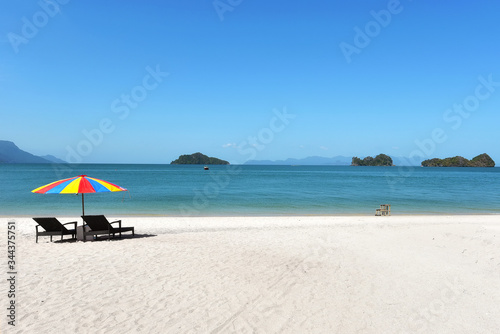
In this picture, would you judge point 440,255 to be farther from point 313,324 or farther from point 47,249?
point 47,249

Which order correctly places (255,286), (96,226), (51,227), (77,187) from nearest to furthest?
(255,286)
(77,187)
(51,227)
(96,226)

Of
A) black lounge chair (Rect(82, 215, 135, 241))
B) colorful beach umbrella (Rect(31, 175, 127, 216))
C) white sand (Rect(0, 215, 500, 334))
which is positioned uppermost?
colorful beach umbrella (Rect(31, 175, 127, 216))

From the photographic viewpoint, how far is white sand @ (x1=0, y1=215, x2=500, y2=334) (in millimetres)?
5059

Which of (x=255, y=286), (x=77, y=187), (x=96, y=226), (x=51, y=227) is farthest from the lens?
(x=96, y=226)

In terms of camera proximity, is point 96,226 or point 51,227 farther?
point 96,226

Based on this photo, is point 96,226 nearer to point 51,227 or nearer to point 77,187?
point 51,227

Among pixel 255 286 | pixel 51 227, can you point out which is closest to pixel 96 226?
pixel 51 227

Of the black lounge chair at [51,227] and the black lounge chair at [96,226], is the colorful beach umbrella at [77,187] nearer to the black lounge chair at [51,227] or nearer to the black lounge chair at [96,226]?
the black lounge chair at [96,226]

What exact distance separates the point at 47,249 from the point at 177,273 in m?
5.02

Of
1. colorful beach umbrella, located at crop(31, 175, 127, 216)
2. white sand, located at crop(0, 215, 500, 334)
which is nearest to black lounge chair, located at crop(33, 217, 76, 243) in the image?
white sand, located at crop(0, 215, 500, 334)

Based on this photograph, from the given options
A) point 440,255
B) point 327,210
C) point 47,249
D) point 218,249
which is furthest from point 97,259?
point 327,210

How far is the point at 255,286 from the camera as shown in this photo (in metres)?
6.57

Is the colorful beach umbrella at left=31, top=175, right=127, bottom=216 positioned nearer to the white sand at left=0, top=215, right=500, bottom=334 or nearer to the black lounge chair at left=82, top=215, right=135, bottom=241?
the black lounge chair at left=82, top=215, right=135, bottom=241

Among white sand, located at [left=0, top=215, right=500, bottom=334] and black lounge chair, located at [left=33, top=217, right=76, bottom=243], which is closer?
white sand, located at [left=0, top=215, right=500, bottom=334]
